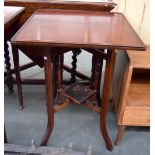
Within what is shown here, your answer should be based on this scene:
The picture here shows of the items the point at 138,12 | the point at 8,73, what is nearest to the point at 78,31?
the point at 138,12

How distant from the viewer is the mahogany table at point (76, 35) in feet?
3.33

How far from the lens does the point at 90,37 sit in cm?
107

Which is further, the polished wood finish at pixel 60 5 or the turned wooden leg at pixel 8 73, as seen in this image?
the turned wooden leg at pixel 8 73

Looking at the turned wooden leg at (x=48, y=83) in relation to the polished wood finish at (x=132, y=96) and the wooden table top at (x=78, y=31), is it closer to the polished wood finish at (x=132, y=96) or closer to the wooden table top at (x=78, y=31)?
the wooden table top at (x=78, y=31)

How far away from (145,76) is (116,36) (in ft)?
2.21

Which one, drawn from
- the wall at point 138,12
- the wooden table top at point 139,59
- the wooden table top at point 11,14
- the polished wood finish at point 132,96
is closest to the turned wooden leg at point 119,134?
the polished wood finish at point 132,96

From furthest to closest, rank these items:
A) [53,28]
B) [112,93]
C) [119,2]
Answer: [112,93] → [119,2] → [53,28]

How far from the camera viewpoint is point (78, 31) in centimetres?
113

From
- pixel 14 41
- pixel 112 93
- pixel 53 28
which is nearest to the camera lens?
pixel 14 41

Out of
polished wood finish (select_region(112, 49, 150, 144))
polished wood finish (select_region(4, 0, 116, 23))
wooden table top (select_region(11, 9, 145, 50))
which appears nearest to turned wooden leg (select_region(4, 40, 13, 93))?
polished wood finish (select_region(4, 0, 116, 23))

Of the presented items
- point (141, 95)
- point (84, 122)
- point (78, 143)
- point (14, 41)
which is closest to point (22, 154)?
point (78, 143)

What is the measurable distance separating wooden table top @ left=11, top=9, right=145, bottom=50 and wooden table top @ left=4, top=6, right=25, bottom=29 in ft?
0.40

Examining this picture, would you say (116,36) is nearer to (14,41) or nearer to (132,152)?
(14,41)
